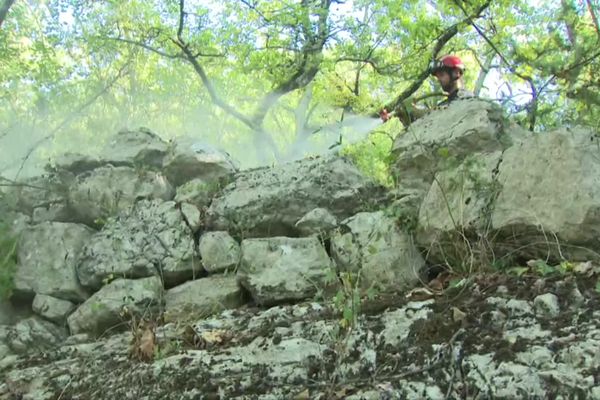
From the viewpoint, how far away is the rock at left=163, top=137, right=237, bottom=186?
620 centimetres

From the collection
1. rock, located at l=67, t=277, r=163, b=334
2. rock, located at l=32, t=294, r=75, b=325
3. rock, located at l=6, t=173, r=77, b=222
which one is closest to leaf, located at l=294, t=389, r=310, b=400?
rock, located at l=67, t=277, r=163, b=334

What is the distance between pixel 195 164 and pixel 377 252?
2.68 meters

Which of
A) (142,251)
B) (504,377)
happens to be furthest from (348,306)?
(142,251)

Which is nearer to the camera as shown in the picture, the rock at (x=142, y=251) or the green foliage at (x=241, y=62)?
the rock at (x=142, y=251)

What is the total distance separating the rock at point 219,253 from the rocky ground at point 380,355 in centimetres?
106

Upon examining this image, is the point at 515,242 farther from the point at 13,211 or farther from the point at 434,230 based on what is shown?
the point at 13,211

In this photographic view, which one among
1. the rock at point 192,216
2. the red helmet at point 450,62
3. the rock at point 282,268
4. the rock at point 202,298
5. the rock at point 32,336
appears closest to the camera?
the rock at point 282,268

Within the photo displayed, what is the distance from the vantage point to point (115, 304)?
4.66 m

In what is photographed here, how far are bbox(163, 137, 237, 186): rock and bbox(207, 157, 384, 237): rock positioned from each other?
688 mm

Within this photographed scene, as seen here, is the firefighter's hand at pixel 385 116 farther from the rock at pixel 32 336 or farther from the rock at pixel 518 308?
the rock at pixel 32 336

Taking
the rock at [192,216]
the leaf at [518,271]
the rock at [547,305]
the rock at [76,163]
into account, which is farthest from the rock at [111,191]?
the rock at [547,305]

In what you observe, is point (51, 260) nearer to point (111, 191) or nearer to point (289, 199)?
point (111, 191)

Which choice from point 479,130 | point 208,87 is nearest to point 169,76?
point 208,87

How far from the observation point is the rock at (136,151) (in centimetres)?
651
